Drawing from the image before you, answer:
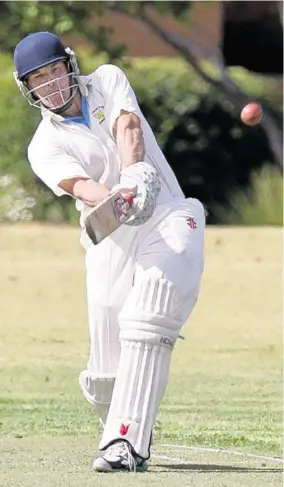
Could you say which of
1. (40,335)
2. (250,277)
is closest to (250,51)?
(250,277)

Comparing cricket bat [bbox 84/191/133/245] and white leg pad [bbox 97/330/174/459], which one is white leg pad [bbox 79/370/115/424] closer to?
white leg pad [bbox 97/330/174/459]

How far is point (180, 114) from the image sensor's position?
65.1 feet

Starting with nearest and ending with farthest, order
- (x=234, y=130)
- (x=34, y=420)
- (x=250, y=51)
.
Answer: (x=34, y=420) → (x=234, y=130) → (x=250, y=51)

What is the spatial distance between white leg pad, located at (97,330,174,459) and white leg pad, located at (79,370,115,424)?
0.25 meters

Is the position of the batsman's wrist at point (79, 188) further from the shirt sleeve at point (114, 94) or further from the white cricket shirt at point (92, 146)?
the shirt sleeve at point (114, 94)

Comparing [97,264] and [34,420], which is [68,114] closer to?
[97,264]

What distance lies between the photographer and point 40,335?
38.4 feet

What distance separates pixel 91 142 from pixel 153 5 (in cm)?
1202

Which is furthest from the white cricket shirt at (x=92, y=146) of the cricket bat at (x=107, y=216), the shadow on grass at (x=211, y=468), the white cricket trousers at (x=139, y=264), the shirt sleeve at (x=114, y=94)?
the shadow on grass at (x=211, y=468)

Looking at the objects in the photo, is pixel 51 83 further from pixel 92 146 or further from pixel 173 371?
pixel 173 371

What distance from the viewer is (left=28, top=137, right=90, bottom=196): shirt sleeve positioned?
616 centimetres

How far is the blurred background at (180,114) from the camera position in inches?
707

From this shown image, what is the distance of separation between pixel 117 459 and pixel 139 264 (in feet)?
2.53

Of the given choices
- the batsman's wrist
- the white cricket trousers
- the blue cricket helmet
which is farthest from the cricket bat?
the blue cricket helmet
